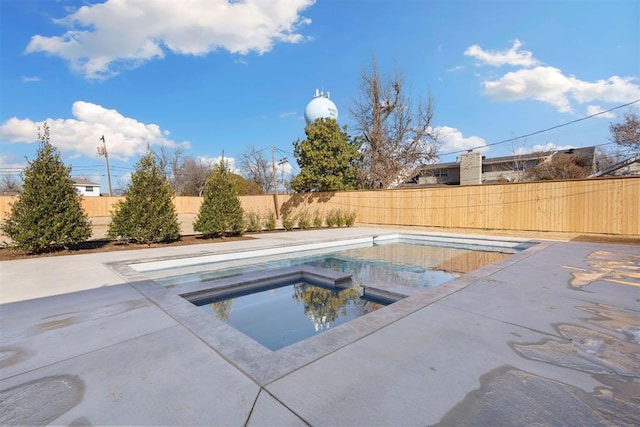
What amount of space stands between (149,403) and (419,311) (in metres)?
2.39

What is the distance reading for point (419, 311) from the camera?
9.93 ft

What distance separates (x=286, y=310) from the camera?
4.05m

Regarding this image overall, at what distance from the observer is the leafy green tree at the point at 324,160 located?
1812 cm

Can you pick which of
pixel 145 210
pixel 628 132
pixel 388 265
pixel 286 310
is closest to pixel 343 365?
pixel 286 310

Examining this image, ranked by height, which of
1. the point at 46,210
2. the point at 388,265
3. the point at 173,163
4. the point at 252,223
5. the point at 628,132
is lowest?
the point at 388,265

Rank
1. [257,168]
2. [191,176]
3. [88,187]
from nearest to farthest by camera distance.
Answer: [257,168]
[191,176]
[88,187]

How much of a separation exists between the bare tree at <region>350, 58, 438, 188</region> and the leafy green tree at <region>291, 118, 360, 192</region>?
6.57ft

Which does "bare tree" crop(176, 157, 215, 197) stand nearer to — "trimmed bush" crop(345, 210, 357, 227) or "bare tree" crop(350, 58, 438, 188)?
"bare tree" crop(350, 58, 438, 188)

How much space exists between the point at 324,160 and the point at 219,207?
9725mm

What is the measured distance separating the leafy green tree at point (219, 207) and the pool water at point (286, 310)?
5.09 m

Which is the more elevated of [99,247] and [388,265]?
[99,247]

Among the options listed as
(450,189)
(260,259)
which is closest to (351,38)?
(450,189)

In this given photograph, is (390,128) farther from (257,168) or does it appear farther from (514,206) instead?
(257,168)

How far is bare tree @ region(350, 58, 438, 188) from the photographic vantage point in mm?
20031
